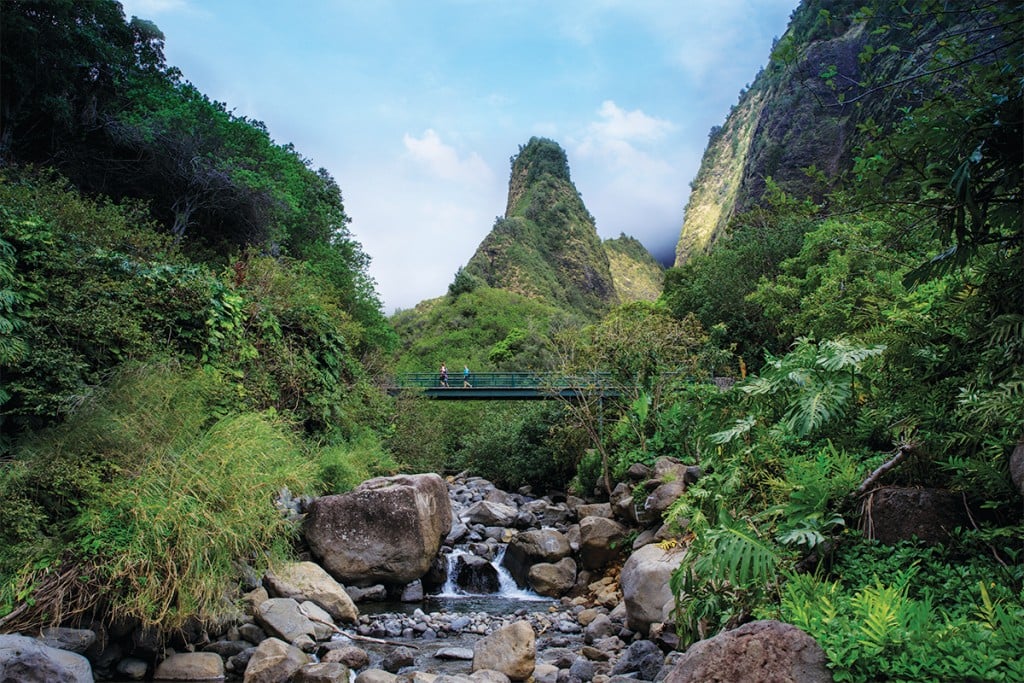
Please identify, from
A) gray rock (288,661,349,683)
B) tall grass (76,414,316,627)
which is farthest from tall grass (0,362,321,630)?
gray rock (288,661,349,683)

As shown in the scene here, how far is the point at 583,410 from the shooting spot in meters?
14.3

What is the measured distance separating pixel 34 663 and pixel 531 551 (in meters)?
7.91

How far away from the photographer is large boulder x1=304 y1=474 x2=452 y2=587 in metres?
9.69

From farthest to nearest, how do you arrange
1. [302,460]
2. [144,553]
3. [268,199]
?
[268,199]
[302,460]
[144,553]

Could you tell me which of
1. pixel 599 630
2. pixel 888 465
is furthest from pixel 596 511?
pixel 888 465

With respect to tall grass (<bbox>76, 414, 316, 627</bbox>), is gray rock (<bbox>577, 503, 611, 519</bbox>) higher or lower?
lower

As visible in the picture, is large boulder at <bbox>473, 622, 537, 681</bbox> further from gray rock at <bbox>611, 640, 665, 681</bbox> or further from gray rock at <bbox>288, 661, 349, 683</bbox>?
gray rock at <bbox>288, 661, 349, 683</bbox>

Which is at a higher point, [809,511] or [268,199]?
[268,199]

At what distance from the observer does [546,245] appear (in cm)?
7200

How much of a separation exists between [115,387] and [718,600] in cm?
733

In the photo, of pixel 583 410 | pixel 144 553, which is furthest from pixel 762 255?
pixel 144 553

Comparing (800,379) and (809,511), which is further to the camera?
(800,379)

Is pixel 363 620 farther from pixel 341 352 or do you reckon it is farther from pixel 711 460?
pixel 341 352

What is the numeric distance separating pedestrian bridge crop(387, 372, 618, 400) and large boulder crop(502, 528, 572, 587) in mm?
3454
